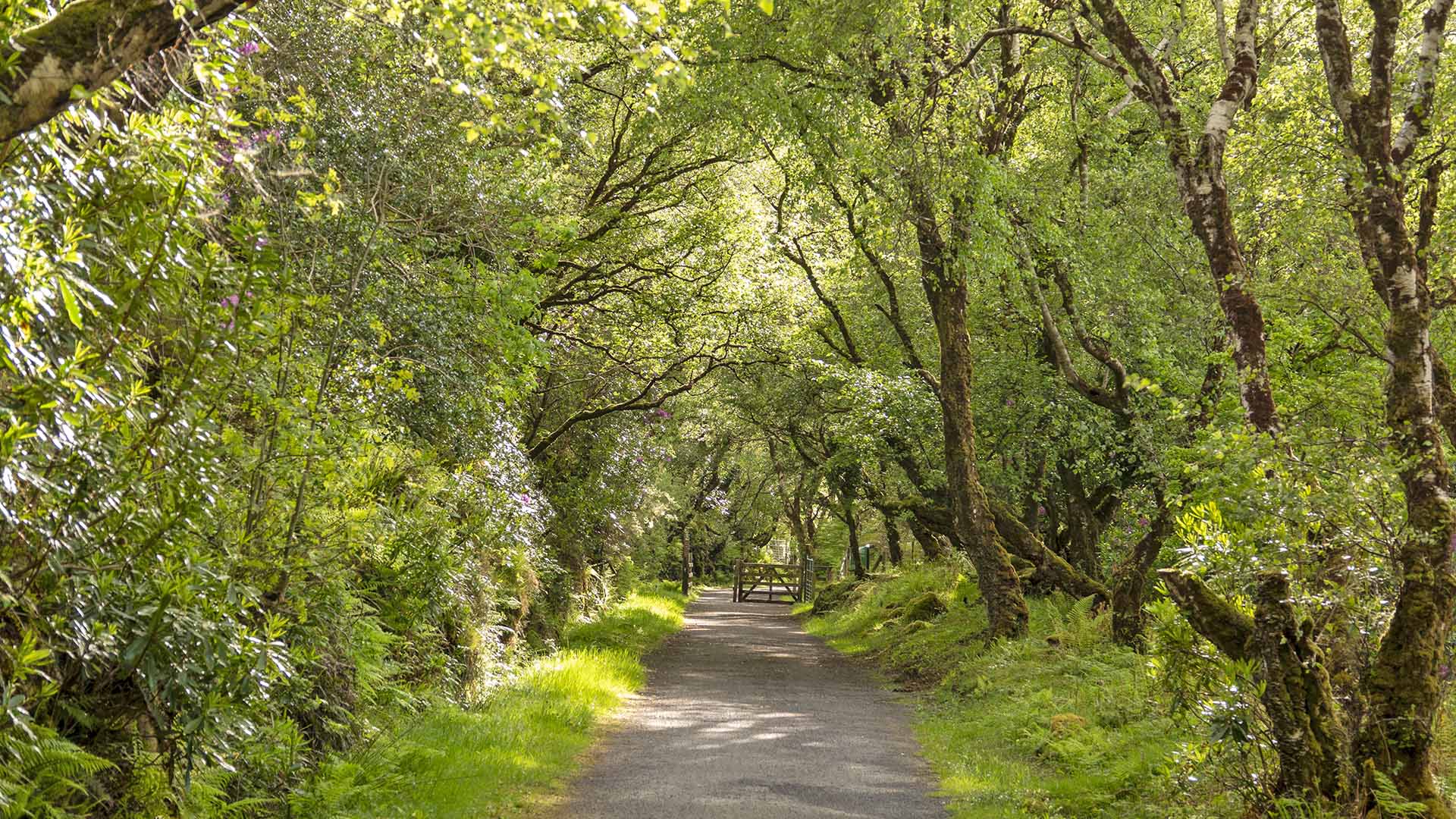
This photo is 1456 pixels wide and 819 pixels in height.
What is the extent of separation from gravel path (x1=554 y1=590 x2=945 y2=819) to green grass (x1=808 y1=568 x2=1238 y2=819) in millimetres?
475

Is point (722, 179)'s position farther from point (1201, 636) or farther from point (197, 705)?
point (197, 705)

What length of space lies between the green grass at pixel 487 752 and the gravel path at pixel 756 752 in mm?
378

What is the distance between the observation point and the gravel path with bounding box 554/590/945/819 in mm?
8039

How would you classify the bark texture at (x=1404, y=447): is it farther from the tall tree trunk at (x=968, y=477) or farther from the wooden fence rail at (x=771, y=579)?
the wooden fence rail at (x=771, y=579)

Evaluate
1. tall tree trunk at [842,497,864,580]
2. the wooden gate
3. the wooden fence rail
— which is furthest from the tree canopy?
the wooden gate

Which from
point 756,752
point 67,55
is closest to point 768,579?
point 756,752

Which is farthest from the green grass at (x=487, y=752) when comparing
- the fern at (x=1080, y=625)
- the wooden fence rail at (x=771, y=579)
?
the wooden fence rail at (x=771, y=579)

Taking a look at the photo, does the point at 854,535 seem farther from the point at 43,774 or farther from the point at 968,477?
the point at 43,774

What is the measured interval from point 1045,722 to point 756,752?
9.89 ft

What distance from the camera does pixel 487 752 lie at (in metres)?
8.70

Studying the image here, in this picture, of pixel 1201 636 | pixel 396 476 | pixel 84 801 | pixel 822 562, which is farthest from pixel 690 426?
pixel 84 801

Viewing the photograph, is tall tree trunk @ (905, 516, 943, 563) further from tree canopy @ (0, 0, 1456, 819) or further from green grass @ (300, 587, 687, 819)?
green grass @ (300, 587, 687, 819)

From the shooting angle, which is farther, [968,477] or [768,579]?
[768,579]

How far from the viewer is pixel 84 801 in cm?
479
